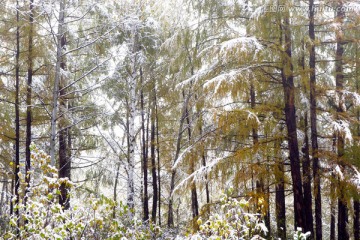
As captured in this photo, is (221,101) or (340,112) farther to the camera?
(221,101)

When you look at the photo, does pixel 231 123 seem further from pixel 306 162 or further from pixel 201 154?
pixel 306 162

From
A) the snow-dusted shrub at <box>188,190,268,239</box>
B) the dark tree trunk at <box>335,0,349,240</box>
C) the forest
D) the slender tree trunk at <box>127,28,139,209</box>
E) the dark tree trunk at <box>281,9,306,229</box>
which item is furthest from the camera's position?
the slender tree trunk at <box>127,28,139,209</box>

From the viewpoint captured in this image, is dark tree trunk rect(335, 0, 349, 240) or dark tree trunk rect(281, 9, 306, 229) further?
dark tree trunk rect(281, 9, 306, 229)

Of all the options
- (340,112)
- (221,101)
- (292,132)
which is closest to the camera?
(340,112)

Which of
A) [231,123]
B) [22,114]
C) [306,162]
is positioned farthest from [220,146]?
[22,114]

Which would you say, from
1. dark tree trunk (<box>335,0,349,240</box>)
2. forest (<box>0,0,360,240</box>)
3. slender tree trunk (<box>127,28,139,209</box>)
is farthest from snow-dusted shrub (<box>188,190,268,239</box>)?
slender tree trunk (<box>127,28,139,209</box>)

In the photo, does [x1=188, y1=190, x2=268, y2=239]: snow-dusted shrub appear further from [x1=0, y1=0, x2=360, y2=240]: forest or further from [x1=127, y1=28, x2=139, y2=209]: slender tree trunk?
[x1=127, y1=28, x2=139, y2=209]: slender tree trunk

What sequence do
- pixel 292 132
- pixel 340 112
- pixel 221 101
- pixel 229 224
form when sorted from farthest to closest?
pixel 221 101 → pixel 292 132 → pixel 340 112 → pixel 229 224

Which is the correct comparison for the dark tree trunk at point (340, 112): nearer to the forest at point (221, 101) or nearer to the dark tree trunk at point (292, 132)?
the forest at point (221, 101)

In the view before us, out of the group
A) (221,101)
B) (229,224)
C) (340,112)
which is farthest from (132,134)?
(229,224)

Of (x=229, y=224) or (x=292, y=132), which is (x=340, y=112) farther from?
(x=229, y=224)

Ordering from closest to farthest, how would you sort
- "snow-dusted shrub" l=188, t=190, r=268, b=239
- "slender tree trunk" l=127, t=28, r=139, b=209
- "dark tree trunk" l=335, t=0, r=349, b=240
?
"snow-dusted shrub" l=188, t=190, r=268, b=239 < "dark tree trunk" l=335, t=0, r=349, b=240 < "slender tree trunk" l=127, t=28, r=139, b=209

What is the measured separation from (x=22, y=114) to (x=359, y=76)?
413 inches

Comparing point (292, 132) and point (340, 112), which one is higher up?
point (340, 112)
